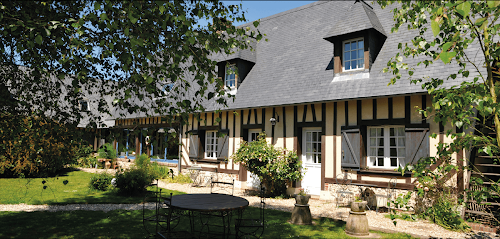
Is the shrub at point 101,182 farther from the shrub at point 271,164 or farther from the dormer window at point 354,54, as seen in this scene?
the dormer window at point 354,54

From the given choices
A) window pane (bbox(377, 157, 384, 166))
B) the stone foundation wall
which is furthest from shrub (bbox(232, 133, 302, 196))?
window pane (bbox(377, 157, 384, 166))

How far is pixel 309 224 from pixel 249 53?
7645mm

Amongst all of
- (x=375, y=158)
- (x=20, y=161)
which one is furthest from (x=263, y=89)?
(x=20, y=161)

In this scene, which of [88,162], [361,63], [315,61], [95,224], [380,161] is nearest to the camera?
[95,224]

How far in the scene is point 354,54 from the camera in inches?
364

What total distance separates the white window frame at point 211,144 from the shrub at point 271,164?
104 inches

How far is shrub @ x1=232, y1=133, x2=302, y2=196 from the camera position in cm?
911

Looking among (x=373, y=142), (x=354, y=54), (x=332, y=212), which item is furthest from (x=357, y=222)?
(x=354, y=54)

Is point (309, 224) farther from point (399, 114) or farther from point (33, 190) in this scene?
point (33, 190)

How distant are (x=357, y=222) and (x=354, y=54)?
17.4 feet

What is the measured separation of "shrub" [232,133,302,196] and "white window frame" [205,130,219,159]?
2.64 metres

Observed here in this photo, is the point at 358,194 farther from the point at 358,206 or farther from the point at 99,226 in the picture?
the point at 99,226

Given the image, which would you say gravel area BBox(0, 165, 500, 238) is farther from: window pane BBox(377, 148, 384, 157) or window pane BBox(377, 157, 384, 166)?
window pane BBox(377, 148, 384, 157)

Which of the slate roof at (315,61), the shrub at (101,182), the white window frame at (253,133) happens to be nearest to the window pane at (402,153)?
the slate roof at (315,61)
